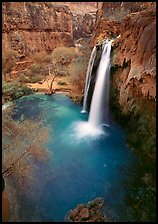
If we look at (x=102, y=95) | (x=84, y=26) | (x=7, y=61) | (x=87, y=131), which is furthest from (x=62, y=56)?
(x=84, y=26)

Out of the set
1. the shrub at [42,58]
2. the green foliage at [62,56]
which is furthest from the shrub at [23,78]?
the shrub at [42,58]

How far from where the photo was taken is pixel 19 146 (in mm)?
10250

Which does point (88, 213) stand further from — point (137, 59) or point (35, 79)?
point (35, 79)

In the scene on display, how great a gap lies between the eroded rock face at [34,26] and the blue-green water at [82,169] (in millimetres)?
16323

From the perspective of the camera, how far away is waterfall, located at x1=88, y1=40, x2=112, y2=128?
17.2 metres

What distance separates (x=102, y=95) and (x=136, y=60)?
4436 millimetres

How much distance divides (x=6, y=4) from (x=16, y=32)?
11.6ft

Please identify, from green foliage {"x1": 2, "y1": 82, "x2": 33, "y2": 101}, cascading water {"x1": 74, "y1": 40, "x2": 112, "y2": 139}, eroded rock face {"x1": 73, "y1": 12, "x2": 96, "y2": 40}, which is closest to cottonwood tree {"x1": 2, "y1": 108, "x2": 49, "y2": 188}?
cascading water {"x1": 74, "y1": 40, "x2": 112, "y2": 139}

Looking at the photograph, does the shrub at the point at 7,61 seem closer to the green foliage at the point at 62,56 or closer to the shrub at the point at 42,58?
the shrub at the point at 42,58

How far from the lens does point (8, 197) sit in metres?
9.72

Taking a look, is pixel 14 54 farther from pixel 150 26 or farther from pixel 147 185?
pixel 147 185

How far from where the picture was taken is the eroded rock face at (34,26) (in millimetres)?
29938

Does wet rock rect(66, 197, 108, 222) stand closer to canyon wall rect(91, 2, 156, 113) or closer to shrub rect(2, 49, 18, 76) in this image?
canyon wall rect(91, 2, 156, 113)

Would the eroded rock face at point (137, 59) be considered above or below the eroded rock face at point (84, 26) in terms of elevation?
below
